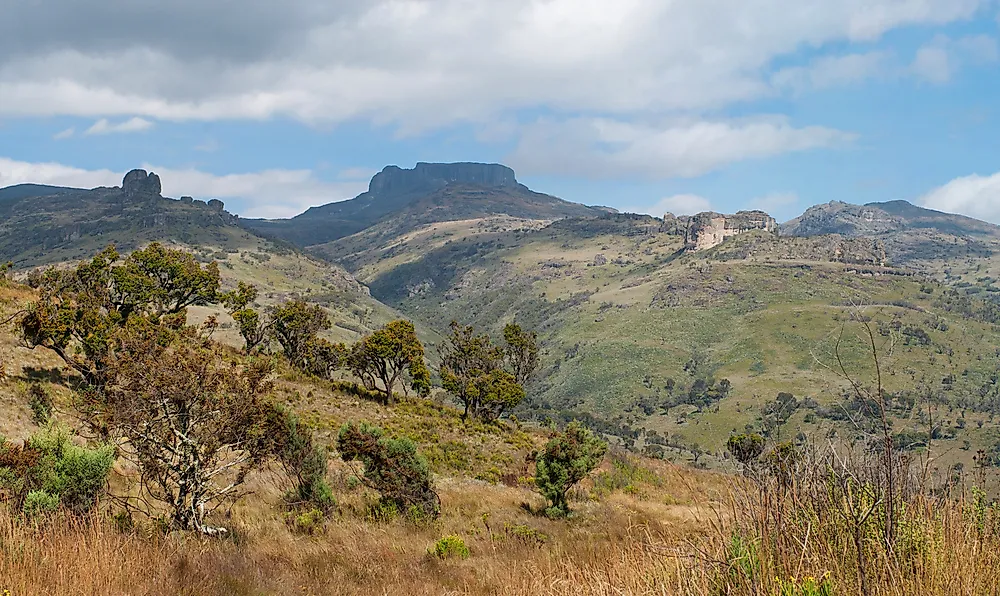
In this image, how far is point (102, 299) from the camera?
86.5 feet

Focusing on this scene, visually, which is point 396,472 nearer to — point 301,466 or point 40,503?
point 301,466

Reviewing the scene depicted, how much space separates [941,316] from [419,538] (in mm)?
181065

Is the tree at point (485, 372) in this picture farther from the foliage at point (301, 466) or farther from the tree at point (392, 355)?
the foliage at point (301, 466)

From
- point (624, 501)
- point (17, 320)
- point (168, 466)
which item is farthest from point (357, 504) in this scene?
point (17, 320)

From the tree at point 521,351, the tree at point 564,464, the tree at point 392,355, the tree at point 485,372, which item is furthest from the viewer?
the tree at point 521,351

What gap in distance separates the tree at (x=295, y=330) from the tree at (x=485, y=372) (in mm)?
9392

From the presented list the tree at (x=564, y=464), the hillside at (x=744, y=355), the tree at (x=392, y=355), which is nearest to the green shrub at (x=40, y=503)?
the tree at (x=564, y=464)

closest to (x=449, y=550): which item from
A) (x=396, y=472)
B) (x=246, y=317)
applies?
(x=396, y=472)

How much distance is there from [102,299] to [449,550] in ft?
78.5

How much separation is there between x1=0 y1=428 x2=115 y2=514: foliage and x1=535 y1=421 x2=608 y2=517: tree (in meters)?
11.0

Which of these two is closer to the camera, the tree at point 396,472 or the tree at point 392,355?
the tree at point 396,472

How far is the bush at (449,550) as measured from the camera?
→ 8.95 metres

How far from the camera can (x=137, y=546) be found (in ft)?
17.9

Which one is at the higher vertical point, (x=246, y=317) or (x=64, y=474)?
(x=64, y=474)
